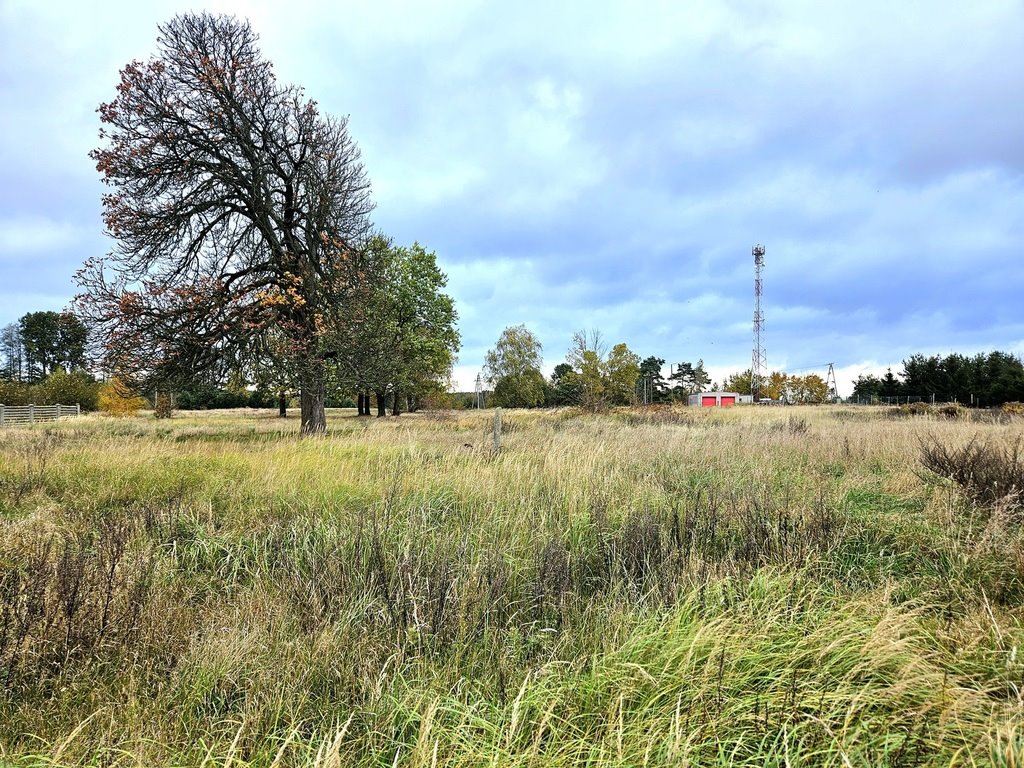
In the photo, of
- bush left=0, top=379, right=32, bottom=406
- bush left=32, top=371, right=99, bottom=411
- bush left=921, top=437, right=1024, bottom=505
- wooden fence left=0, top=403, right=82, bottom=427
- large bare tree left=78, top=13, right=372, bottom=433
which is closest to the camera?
bush left=921, top=437, right=1024, bottom=505

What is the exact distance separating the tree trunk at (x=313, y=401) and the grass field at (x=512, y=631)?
8545mm

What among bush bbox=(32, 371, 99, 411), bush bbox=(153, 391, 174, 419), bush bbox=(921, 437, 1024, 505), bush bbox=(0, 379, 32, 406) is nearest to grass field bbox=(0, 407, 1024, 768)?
bush bbox=(921, 437, 1024, 505)

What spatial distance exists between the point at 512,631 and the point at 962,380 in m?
60.5

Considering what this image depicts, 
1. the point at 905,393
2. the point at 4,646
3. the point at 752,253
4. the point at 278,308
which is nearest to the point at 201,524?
the point at 4,646

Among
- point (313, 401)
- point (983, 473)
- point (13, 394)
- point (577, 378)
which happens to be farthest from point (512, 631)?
point (13, 394)

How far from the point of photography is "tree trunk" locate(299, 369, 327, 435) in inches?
557

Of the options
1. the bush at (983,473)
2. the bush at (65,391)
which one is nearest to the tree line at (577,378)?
the bush at (983,473)

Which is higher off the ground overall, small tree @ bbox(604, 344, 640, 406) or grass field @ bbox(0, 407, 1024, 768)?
small tree @ bbox(604, 344, 640, 406)

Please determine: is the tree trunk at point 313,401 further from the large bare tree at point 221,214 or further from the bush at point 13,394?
the bush at point 13,394

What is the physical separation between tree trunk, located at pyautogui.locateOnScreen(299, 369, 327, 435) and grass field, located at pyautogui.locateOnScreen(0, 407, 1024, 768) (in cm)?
854

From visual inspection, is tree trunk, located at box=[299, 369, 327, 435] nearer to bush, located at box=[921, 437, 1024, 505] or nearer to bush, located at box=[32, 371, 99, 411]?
bush, located at box=[921, 437, 1024, 505]

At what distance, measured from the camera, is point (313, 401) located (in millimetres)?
15211

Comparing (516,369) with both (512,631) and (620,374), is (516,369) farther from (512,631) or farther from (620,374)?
(512,631)

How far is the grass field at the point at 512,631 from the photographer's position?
1.93 metres
